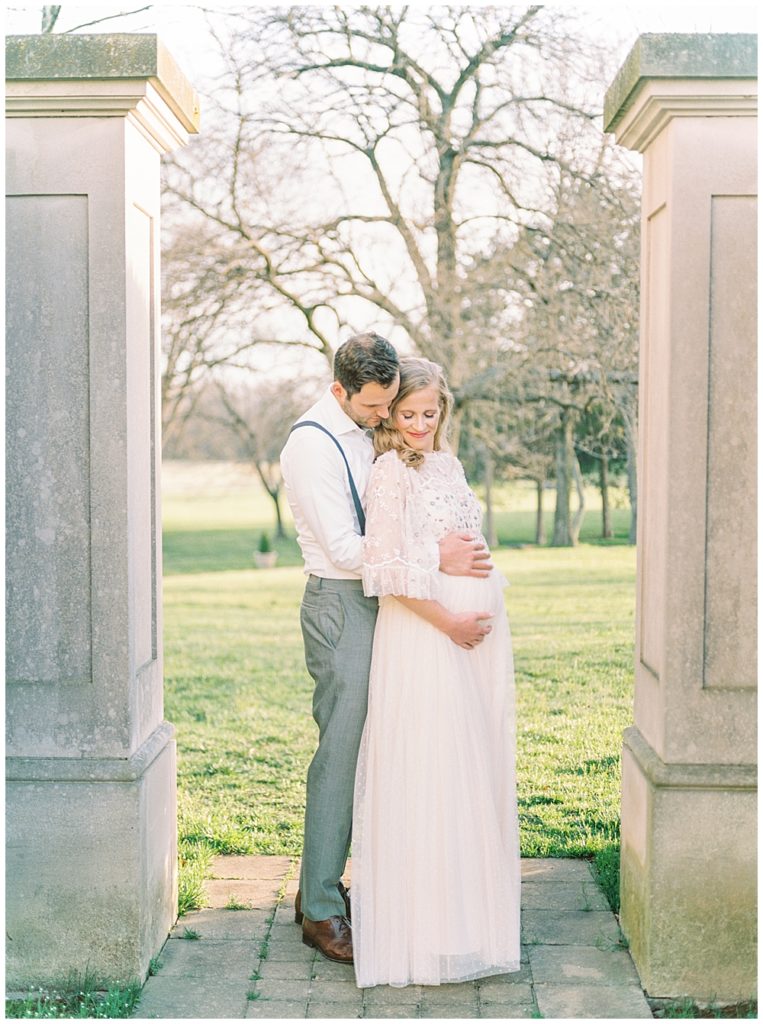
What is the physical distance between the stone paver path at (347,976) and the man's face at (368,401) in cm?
173

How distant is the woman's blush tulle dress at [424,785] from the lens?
344 centimetres

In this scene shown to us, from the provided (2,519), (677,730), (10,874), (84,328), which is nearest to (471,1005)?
(677,730)

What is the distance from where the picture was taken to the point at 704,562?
332cm

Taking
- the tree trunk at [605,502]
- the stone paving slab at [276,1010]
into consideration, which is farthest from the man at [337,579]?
the tree trunk at [605,502]

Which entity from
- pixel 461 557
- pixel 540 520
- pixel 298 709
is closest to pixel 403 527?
pixel 461 557

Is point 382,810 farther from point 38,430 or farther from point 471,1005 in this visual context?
point 38,430

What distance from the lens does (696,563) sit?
332 centimetres

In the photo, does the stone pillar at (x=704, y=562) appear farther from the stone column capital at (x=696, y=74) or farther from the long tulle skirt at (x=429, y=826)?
the long tulle skirt at (x=429, y=826)

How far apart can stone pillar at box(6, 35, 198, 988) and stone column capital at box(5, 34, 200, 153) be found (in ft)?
0.10

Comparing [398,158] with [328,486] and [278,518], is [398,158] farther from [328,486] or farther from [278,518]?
[278,518]

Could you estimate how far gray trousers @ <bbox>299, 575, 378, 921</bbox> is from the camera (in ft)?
11.9

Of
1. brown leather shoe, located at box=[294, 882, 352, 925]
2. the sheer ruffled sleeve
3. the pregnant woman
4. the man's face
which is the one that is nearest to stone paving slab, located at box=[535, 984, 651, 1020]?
the pregnant woman

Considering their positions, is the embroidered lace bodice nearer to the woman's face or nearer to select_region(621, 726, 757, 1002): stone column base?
the woman's face

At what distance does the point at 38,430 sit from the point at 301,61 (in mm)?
9527
